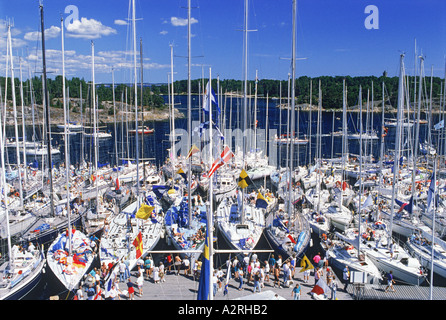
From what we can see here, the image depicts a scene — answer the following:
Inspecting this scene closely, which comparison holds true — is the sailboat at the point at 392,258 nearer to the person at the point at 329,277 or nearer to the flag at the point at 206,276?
the person at the point at 329,277

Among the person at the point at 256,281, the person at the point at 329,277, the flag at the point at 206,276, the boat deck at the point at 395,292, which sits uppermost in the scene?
the flag at the point at 206,276

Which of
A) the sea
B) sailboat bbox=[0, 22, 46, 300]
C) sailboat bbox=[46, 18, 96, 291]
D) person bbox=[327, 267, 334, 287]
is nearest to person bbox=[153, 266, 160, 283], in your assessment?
sailboat bbox=[46, 18, 96, 291]

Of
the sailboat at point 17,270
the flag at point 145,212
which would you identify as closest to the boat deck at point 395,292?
the flag at point 145,212

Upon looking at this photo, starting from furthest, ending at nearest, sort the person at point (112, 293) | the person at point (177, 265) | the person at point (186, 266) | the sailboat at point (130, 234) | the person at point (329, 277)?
the sailboat at point (130, 234) → the person at point (177, 265) → the person at point (186, 266) → the person at point (329, 277) → the person at point (112, 293)

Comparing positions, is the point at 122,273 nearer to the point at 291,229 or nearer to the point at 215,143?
A: the point at 291,229

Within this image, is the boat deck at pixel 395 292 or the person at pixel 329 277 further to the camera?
the person at pixel 329 277

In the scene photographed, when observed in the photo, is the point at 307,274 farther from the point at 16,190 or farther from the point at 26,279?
the point at 16,190

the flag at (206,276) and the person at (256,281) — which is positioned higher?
the flag at (206,276)

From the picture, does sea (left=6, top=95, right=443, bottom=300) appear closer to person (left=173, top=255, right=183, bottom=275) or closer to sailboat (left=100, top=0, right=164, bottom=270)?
sailboat (left=100, top=0, right=164, bottom=270)

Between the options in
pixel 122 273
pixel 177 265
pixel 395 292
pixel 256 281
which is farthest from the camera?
pixel 177 265

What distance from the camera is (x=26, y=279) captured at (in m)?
16.9

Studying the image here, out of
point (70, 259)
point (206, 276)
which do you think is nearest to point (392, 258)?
point (206, 276)

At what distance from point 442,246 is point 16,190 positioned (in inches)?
1084
